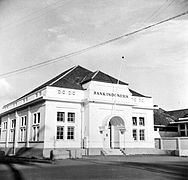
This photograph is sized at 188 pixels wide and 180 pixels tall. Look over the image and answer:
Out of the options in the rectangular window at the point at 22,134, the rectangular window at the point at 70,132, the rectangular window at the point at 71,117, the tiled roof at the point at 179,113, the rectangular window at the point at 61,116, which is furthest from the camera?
the tiled roof at the point at 179,113

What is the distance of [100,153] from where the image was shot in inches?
689

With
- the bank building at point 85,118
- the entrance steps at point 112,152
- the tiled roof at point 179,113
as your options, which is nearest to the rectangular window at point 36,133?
the bank building at point 85,118

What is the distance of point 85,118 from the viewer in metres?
18.2

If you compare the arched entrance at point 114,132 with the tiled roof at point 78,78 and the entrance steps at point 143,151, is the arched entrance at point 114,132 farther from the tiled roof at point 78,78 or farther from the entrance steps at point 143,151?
the tiled roof at point 78,78

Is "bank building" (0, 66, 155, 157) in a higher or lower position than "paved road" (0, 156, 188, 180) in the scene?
higher

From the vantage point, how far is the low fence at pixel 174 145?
19078mm

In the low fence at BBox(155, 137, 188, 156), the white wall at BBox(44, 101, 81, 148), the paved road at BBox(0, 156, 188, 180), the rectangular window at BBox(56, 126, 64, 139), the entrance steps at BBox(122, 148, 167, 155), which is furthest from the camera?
the low fence at BBox(155, 137, 188, 156)

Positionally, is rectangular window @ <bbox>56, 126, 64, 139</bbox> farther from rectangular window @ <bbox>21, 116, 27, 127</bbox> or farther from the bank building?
rectangular window @ <bbox>21, 116, 27, 127</bbox>

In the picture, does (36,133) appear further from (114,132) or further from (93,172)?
(93,172)

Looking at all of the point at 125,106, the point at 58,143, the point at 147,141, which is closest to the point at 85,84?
the point at 125,106

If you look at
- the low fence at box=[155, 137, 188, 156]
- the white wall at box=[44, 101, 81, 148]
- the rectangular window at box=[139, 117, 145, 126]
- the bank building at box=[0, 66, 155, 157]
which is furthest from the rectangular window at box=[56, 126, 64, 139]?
the low fence at box=[155, 137, 188, 156]

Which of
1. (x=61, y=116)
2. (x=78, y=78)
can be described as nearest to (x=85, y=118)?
(x=61, y=116)

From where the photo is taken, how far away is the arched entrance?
18708mm

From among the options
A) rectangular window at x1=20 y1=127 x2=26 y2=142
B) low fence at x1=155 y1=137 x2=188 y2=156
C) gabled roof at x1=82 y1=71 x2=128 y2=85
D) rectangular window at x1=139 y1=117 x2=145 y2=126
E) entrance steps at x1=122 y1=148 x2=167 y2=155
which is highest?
gabled roof at x1=82 y1=71 x2=128 y2=85
